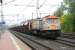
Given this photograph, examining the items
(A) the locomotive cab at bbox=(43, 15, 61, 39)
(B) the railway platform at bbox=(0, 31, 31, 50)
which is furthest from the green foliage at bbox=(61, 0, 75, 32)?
(B) the railway platform at bbox=(0, 31, 31, 50)

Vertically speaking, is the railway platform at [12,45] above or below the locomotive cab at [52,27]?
below

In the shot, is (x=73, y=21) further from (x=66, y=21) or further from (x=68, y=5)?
(x=68, y=5)

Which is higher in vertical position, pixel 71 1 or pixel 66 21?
pixel 71 1

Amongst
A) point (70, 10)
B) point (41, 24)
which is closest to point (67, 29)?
point (70, 10)

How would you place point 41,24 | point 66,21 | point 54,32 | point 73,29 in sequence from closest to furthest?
point 54,32 < point 41,24 < point 73,29 < point 66,21

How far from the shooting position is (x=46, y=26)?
32688 millimetres

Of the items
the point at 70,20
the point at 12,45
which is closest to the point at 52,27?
the point at 12,45

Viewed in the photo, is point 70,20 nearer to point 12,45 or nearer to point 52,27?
point 52,27

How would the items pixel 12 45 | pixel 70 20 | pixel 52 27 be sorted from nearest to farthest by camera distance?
1. pixel 12 45
2. pixel 52 27
3. pixel 70 20

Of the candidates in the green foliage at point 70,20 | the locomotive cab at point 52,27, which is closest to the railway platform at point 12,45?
the locomotive cab at point 52,27

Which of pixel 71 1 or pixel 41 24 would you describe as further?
pixel 71 1

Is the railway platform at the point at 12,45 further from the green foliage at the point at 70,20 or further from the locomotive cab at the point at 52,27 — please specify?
the green foliage at the point at 70,20

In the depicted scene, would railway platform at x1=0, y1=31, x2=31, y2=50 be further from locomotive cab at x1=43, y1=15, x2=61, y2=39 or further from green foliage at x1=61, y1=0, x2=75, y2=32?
green foliage at x1=61, y1=0, x2=75, y2=32

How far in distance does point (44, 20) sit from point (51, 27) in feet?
6.27
